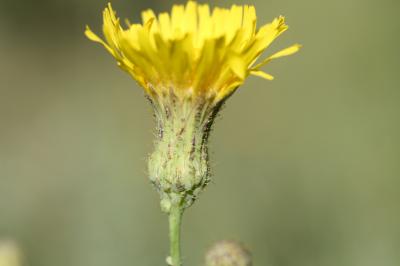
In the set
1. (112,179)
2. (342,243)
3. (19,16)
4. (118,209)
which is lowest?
(342,243)

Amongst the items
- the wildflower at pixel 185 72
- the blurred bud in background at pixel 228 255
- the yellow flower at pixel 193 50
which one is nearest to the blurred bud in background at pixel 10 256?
the wildflower at pixel 185 72

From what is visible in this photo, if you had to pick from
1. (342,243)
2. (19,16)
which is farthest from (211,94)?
(19,16)

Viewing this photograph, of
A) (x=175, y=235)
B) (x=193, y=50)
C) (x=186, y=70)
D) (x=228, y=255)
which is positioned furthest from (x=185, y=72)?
(x=228, y=255)

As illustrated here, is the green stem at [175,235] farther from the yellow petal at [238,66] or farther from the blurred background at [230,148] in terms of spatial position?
the blurred background at [230,148]

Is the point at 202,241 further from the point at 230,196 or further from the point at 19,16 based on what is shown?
the point at 19,16

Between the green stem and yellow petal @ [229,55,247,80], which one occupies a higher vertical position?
yellow petal @ [229,55,247,80]

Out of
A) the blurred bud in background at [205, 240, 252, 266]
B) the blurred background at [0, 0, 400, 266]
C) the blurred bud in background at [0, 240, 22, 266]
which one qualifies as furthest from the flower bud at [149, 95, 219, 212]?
the blurred background at [0, 0, 400, 266]

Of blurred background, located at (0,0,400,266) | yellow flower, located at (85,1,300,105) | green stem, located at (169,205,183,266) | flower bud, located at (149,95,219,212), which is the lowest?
green stem, located at (169,205,183,266)

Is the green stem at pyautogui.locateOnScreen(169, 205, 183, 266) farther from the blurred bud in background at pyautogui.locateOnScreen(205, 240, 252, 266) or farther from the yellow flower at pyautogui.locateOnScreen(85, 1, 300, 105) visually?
the yellow flower at pyautogui.locateOnScreen(85, 1, 300, 105)

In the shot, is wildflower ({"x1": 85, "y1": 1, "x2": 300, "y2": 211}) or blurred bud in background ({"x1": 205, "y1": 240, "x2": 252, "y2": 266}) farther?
blurred bud in background ({"x1": 205, "y1": 240, "x2": 252, "y2": 266})
